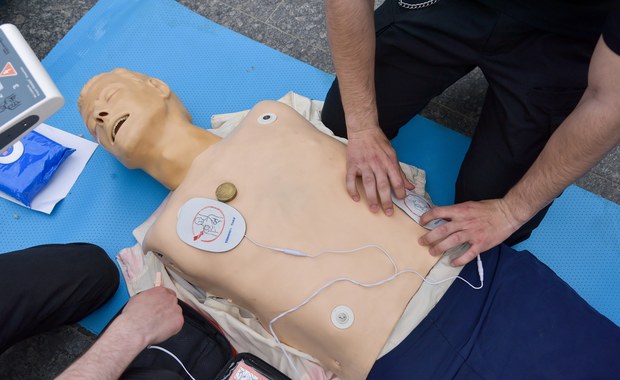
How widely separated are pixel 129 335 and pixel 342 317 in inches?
18.7

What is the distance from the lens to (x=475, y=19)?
130cm

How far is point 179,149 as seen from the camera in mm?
1342

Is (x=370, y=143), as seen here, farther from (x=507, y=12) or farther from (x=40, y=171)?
(x=40, y=171)

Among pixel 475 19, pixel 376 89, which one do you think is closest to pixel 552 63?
pixel 475 19

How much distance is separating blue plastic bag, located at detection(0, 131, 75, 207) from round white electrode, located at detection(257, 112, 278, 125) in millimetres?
787

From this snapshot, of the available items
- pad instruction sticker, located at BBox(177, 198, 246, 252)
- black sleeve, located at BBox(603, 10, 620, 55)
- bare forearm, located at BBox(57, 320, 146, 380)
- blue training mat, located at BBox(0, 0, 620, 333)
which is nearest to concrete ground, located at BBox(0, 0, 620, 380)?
blue training mat, located at BBox(0, 0, 620, 333)

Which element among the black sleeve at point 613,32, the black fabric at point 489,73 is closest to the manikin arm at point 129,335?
the black fabric at point 489,73

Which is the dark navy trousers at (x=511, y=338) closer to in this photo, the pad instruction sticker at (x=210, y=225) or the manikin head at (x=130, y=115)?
the pad instruction sticker at (x=210, y=225)

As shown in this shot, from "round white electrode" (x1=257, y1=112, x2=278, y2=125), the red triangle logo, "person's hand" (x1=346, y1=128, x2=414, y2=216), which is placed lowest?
"person's hand" (x1=346, y1=128, x2=414, y2=216)

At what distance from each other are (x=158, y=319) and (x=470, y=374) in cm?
72

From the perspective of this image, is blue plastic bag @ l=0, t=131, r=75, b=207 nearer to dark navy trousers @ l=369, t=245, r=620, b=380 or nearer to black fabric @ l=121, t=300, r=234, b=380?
black fabric @ l=121, t=300, r=234, b=380

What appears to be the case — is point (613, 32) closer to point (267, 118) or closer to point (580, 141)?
point (580, 141)

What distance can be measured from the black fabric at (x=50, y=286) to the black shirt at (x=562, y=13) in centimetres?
133

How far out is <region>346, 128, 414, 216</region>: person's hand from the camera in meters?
1.21
